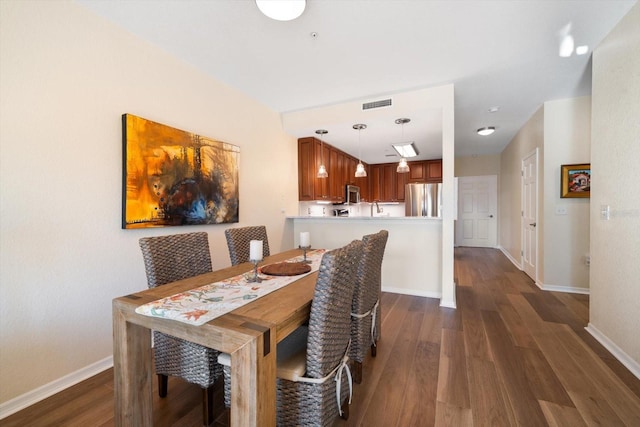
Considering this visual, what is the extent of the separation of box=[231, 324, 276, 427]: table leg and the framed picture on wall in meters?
4.18

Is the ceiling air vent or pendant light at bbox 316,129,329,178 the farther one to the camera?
pendant light at bbox 316,129,329,178

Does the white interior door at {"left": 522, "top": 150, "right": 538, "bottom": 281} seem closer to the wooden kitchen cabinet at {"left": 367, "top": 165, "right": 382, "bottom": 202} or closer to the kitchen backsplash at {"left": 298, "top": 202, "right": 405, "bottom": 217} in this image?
the kitchen backsplash at {"left": 298, "top": 202, "right": 405, "bottom": 217}

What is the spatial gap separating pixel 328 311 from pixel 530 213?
4.50 meters

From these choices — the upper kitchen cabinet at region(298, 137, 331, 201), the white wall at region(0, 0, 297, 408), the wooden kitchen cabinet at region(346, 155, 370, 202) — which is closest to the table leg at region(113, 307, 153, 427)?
the white wall at region(0, 0, 297, 408)

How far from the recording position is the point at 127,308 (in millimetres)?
1214

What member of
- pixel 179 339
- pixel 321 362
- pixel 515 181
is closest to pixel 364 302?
pixel 321 362

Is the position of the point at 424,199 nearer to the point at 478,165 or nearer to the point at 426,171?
the point at 426,171

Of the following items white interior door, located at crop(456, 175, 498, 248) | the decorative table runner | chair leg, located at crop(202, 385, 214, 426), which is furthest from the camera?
white interior door, located at crop(456, 175, 498, 248)

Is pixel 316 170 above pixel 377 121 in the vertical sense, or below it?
below

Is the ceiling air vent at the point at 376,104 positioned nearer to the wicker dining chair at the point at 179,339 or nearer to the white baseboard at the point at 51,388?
the wicker dining chair at the point at 179,339

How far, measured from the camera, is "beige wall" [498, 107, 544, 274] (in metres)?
3.75

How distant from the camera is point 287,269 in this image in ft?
5.95

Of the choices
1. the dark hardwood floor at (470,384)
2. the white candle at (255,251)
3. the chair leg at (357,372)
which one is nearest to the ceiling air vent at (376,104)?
the dark hardwood floor at (470,384)

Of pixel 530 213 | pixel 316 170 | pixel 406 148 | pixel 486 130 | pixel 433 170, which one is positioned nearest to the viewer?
pixel 530 213
